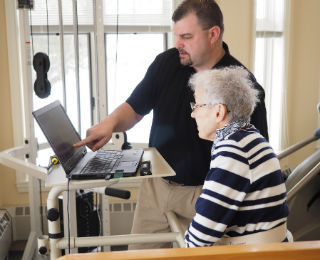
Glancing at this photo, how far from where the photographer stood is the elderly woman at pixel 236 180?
106 centimetres

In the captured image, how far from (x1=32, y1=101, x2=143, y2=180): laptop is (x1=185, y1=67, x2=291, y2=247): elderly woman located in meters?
0.32

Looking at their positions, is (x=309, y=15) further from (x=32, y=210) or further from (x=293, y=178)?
(x=32, y=210)

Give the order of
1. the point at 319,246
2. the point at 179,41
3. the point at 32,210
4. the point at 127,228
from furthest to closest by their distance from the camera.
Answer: the point at 127,228 → the point at 32,210 → the point at 179,41 → the point at 319,246

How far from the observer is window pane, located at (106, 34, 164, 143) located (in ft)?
9.85

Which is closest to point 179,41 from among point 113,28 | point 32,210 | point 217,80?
point 217,80

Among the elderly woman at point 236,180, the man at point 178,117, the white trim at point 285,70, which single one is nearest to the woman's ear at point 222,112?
the elderly woman at point 236,180

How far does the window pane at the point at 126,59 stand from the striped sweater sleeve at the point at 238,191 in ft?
6.63

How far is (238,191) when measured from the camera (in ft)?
3.48

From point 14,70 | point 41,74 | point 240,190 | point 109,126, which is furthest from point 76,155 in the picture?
point 14,70

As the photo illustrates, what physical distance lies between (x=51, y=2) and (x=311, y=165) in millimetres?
2168

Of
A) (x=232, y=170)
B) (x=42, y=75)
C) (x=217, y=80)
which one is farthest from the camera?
(x=42, y=75)

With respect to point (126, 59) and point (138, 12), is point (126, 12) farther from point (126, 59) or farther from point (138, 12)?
point (126, 59)

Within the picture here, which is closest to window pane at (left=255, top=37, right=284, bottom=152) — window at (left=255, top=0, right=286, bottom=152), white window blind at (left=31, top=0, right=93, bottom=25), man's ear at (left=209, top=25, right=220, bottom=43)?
window at (left=255, top=0, right=286, bottom=152)

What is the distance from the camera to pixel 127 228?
311 cm
